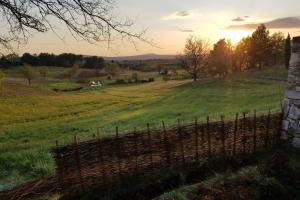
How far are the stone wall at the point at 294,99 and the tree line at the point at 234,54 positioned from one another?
55.1 metres

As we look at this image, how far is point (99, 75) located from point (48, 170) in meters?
119

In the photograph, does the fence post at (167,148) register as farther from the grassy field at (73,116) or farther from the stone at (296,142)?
the stone at (296,142)

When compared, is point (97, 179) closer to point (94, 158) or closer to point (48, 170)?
point (94, 158)

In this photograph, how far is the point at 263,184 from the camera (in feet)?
30.1

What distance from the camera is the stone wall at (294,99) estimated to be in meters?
12.3

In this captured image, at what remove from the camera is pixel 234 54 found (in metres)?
86.8

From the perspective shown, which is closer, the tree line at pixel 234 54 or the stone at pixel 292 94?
the stone at pixel 292 94

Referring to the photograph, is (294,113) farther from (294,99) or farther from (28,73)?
(28,73)

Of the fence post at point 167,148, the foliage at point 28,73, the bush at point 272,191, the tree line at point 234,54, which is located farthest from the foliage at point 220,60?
the bush at point 272,191

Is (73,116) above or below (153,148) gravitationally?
below

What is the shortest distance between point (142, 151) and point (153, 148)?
14.1 inches

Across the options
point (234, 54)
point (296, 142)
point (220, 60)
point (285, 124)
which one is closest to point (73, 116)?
point (285, 124)

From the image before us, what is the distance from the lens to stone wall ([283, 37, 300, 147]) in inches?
483

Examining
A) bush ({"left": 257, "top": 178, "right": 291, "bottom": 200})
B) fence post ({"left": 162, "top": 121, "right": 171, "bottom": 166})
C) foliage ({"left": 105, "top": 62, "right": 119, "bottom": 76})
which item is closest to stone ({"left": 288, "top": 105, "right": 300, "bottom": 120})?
bush ({"left": 257, "top": 178, "right": 291, "bottom": 200})
